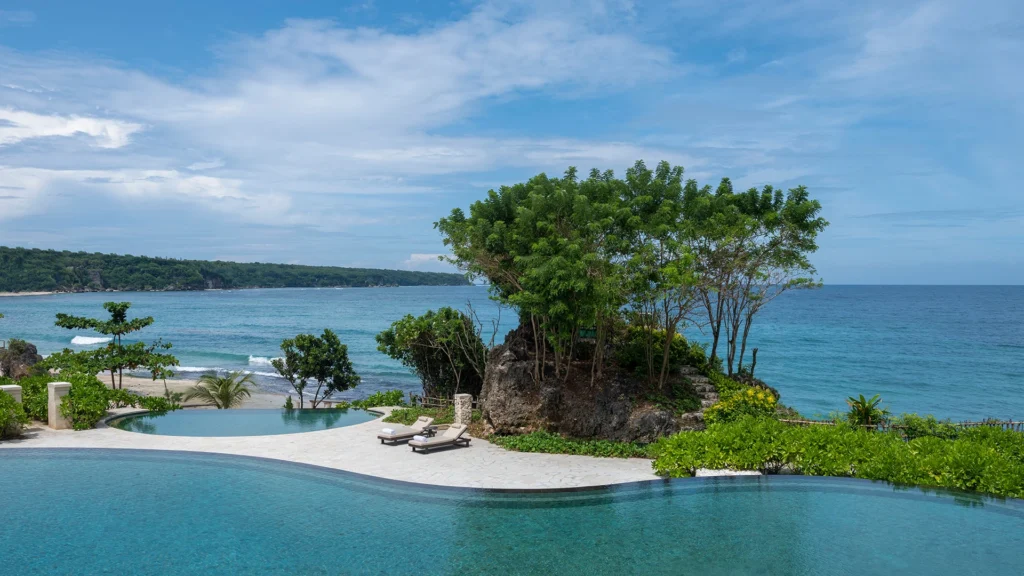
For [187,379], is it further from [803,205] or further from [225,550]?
[803,205]

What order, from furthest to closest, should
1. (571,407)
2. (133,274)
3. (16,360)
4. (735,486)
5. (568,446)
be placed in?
(133,274) < (16,360) < (571,407) < (568,446) < (735,486)

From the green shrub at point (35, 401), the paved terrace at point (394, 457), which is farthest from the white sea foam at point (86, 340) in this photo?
the paved terrace at point (394, 457)

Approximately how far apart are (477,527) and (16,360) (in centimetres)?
3208

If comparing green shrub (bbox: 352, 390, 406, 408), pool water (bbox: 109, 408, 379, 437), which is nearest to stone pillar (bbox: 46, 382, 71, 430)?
pool water (bbox: 109, 408, 379, 437)

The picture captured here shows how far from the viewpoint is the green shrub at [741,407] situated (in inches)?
588

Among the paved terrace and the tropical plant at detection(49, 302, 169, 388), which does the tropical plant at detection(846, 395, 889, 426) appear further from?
the tropical plant at detection(49, 302, 169, 388)

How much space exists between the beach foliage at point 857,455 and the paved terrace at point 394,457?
122cm

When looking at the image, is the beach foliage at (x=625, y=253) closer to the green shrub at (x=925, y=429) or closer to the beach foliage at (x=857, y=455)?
the beach foliage at (x=857, y=455)

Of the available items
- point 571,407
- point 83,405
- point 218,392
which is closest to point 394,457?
point 571,407

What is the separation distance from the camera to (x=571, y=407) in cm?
1532

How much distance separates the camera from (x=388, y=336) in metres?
23.0

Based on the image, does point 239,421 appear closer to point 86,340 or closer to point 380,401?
point 380,401

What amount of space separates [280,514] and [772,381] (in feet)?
122

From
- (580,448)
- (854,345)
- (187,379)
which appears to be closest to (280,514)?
(580,448)
